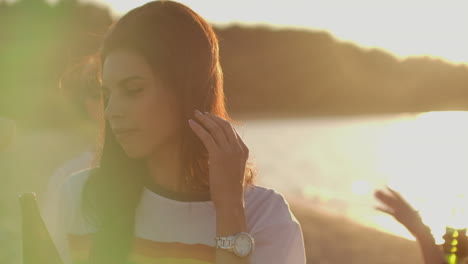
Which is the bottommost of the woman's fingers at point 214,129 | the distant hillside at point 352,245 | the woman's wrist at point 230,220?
the distant hillside at point 352,245

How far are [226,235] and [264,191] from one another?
0.84 ft

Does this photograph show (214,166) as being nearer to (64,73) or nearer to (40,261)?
(40,261)

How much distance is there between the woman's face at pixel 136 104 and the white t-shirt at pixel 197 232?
20 cm

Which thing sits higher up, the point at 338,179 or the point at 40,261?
the point at 40,261

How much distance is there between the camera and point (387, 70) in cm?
14238

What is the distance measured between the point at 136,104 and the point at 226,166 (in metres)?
0.33

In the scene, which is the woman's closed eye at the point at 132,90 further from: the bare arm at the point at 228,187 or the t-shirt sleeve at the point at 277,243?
the t-shirt sleeve at the point at 277,243

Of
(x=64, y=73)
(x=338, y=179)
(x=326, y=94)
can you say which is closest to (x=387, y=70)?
(x=326, y=94)

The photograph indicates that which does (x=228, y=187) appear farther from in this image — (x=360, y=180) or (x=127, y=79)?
(x=360, y=180)

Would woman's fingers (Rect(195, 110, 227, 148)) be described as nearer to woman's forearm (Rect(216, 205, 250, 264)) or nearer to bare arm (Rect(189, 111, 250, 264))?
bare arm (Rect(189, 111, 250, 264))

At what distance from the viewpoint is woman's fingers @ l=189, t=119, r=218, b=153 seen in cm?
213

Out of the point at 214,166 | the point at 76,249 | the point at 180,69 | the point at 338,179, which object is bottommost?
the point at 338,179

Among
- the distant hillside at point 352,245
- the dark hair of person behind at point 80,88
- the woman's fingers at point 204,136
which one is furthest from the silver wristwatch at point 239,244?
the distant hillside at point 352,245

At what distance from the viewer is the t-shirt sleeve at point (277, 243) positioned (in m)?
2.19
